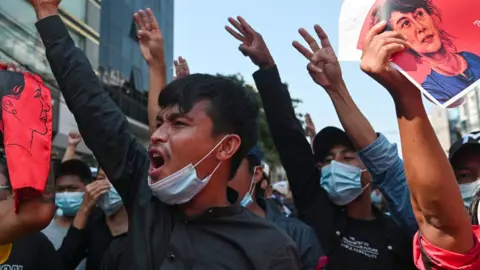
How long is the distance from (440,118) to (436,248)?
31.3 m

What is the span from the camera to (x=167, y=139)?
1737 millimetres

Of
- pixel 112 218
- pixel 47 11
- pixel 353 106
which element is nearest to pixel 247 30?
pixel 353 106

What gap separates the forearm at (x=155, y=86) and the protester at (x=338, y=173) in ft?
1.86

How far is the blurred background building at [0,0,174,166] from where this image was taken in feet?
40.1

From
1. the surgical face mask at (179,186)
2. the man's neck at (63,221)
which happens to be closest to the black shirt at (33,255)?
the surgical face mask at (179,186)

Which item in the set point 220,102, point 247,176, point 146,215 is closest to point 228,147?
point 220,102

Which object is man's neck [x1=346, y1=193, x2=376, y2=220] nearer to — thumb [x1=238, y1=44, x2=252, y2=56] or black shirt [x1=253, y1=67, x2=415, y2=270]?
black shirt [x1=253, y1=67, x2=415, y2=270]

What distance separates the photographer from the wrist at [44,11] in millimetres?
1850

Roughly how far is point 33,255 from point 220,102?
115 centimetres

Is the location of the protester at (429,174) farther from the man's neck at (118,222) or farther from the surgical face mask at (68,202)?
the surgical face mask at (68,202)

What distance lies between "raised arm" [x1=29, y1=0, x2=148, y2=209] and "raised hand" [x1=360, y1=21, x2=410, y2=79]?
2.86ft

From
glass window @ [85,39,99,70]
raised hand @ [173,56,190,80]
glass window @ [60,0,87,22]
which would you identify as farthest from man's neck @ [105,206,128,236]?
glass window @ [85,39,99,70]

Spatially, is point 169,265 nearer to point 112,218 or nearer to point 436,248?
point 436,248

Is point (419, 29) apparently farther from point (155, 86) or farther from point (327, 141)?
point (327, 141)
